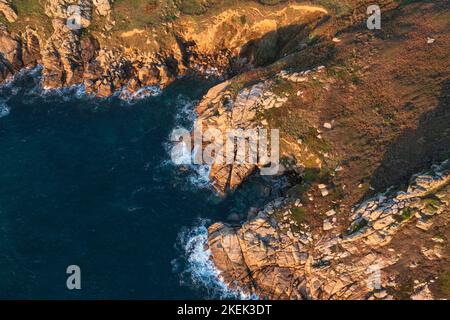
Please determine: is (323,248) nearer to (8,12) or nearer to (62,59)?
(62,59)

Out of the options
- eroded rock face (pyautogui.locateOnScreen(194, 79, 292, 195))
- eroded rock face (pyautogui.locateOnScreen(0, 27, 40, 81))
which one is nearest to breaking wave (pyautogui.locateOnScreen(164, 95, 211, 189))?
→ eroded rock face (pyautogui.locateOnScreen(194, 79, 292, 195))

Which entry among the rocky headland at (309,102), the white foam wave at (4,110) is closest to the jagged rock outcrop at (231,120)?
the rocky headland at (309,102)

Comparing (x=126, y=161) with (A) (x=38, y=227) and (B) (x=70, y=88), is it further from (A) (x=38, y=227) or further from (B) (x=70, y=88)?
(B) (x=70, y=88)

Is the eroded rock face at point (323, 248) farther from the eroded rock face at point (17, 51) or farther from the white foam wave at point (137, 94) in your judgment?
the eroded rock face at point (17, 51)

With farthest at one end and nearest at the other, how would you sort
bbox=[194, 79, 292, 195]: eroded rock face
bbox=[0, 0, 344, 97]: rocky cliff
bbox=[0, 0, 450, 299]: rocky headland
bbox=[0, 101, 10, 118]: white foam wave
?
bbox=[0, 0, 344, 97]: rocky cliff
bbox=[0, 101, 10, 118]: white foam wave
bbox=[194, 79, 292, 195]: eroded rock face
bbox=[0, 0, 450, 299]: rocky headland

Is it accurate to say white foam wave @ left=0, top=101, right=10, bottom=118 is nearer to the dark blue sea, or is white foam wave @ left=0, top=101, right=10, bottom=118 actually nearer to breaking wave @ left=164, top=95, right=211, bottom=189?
the dark blue sea

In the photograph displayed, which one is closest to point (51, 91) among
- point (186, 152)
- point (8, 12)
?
point (8, 12)

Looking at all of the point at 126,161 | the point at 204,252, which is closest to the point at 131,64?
the point at 126,161
